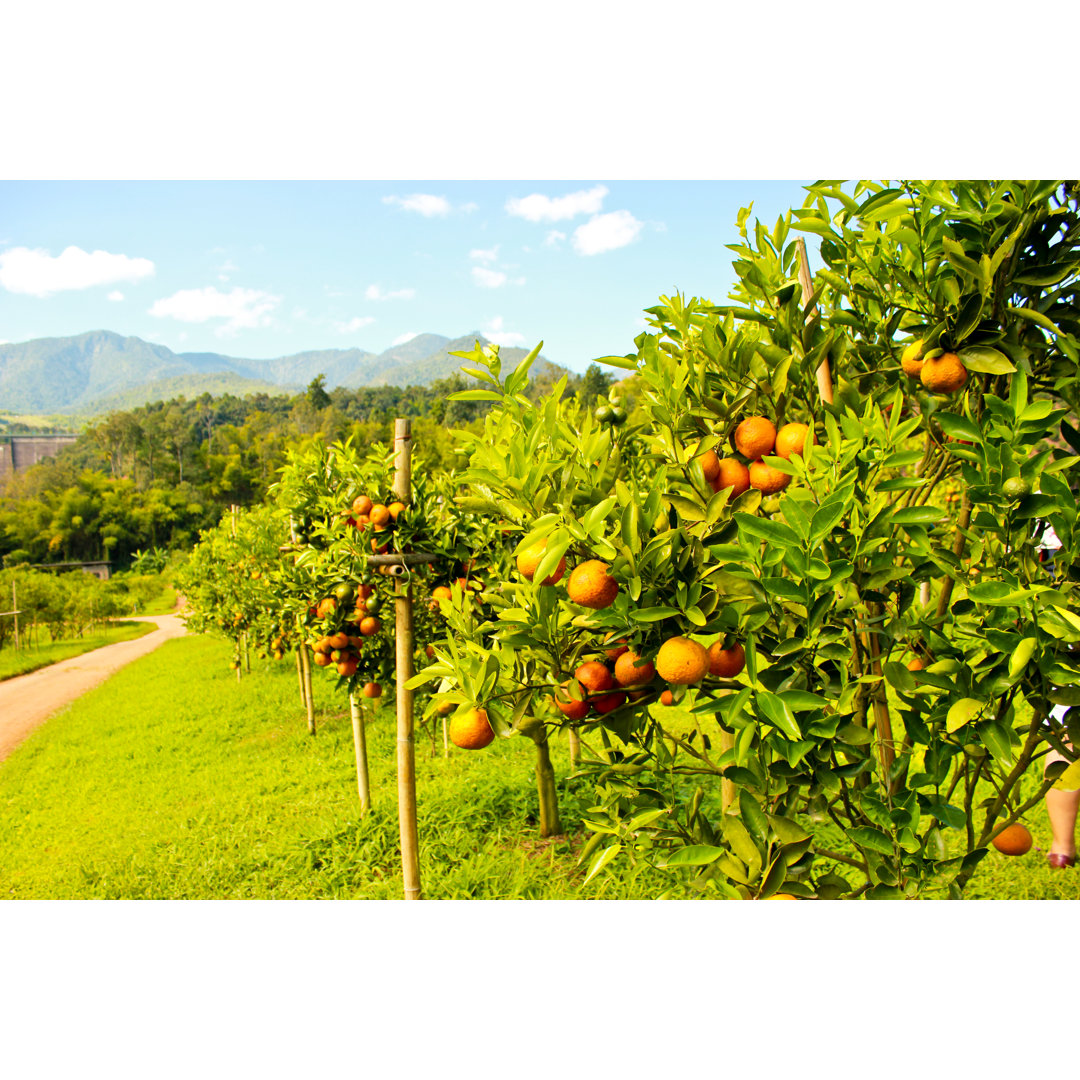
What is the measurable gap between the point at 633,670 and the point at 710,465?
302 millimetres

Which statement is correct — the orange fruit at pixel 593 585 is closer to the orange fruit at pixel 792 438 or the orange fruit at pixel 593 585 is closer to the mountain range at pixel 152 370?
the orange fruit at pixel 792 438

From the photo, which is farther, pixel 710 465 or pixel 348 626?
pixel 348 626

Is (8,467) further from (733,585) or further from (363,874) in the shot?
(733,585)

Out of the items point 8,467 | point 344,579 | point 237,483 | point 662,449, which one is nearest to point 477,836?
point 344,579

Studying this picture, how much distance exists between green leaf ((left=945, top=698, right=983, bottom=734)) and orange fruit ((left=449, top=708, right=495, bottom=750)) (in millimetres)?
568

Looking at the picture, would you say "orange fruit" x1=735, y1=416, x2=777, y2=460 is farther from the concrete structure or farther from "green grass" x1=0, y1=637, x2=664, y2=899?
the concrete structure

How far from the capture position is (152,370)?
137000mm

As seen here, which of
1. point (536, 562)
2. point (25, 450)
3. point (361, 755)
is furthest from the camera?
point (25, 450)

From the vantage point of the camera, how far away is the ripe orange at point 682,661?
0.75 metres

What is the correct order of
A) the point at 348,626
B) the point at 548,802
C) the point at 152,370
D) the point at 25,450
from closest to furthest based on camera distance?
the point at 348,626, the point at 548,802, the point at 25,450, the point at 152,370

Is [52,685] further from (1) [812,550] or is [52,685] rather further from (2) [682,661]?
(1) [812,550]

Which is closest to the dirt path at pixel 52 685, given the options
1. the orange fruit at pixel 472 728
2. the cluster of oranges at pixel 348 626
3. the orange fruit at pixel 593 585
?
the cluster of oranges at pixel 348 626

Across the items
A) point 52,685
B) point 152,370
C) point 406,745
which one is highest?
point 152,370

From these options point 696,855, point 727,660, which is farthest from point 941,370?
point 696,855
